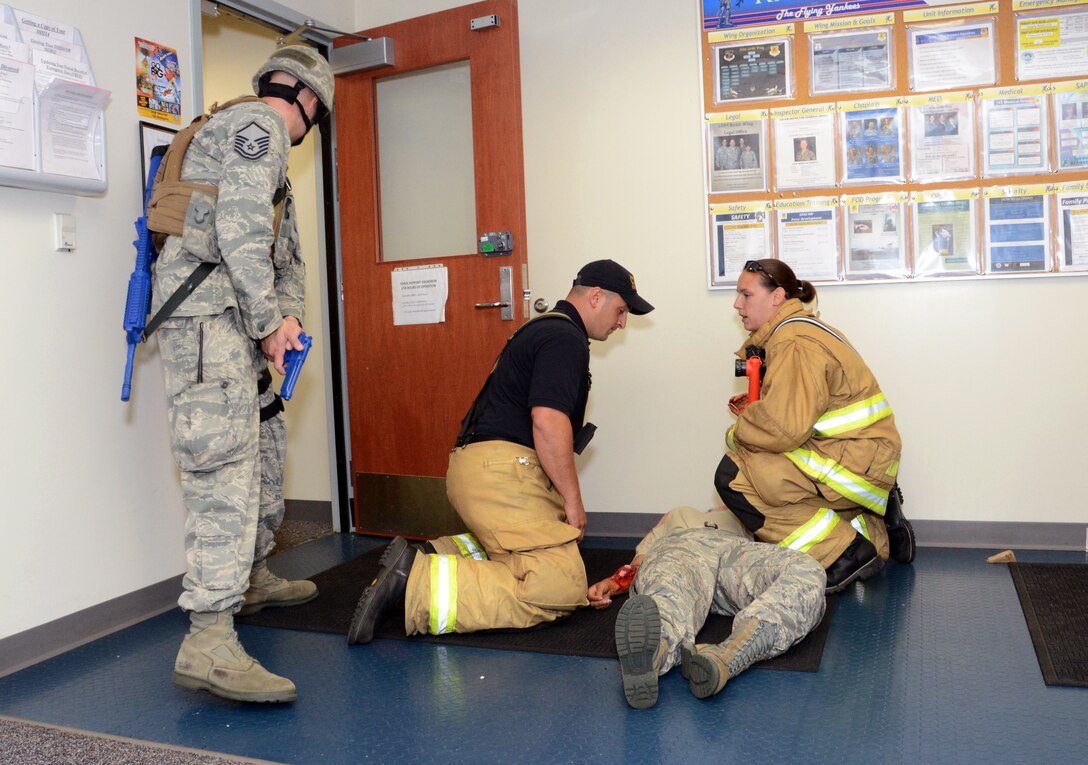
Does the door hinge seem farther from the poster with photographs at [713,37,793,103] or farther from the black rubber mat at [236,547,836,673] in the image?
the black rubber mat at [236,547,836,673]

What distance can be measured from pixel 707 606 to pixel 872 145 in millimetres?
2190

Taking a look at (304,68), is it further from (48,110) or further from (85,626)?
(85,626)

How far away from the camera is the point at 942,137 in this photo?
362 centimetres

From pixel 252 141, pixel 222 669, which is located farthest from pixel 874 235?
pixel 222 669

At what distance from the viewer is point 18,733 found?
85.6 inches

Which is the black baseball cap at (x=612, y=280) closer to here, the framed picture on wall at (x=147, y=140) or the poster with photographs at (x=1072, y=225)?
the framed picture on wall at (x=147, y=140)

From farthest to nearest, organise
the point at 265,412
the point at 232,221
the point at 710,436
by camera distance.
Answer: the point at 710,436 → the point at 265,412 → the point at 232,221

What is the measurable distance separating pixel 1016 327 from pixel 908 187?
0.71m

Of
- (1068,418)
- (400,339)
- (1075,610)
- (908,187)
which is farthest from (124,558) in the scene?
(1068,418)

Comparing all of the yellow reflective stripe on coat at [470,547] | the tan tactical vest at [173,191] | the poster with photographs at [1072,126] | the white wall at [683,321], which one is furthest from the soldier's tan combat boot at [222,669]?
the poster with photographs at [1072,126]

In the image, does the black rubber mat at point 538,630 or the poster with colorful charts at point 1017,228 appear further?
the poster with colorful charts at point 1017,228

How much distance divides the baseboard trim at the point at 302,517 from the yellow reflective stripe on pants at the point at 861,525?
0.60 meters

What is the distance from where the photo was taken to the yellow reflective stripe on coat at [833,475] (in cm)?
300

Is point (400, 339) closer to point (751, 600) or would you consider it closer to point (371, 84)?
point (371, 84)
